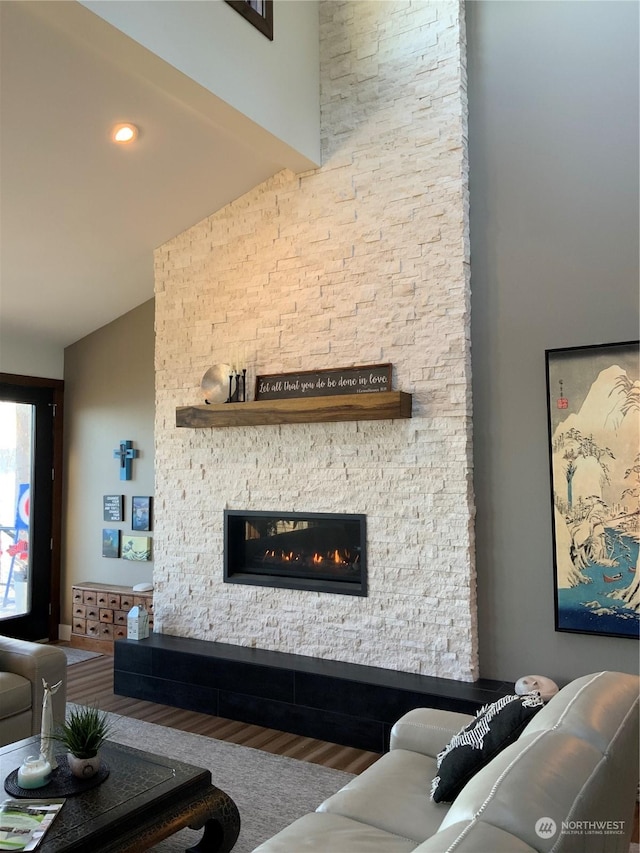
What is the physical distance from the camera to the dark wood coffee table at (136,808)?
216cm

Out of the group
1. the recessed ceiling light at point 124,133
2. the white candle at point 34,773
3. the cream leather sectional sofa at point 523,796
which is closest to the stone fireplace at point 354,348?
the recessed ceiling light at point 124,133

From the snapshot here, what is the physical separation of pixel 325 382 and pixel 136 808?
2.59m

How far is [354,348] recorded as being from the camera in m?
4.23

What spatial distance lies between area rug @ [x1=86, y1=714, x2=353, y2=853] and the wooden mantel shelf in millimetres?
1820

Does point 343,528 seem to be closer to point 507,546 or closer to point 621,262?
point 507,546

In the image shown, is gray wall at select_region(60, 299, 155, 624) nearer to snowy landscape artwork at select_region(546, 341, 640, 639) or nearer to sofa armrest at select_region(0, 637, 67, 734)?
sofa armrest at select_region(0, 637, 67, 734)

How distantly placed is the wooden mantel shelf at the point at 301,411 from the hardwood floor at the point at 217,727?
1.78 meters

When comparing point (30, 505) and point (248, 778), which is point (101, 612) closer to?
point (30, 505)

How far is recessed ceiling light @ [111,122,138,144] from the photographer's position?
372 cm

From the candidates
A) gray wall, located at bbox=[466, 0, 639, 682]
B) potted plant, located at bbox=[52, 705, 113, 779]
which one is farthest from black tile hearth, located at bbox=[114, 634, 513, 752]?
potted plant, located at bbox=[52, 705, 113, 779]

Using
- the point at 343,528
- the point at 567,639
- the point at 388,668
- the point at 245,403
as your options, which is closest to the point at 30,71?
the point at 245,403

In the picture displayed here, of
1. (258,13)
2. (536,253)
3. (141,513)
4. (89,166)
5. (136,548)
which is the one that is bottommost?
(136,548)

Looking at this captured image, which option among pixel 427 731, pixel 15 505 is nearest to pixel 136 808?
pixel 427 731

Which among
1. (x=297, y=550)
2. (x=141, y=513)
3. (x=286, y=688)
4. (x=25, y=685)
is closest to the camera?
(x=25, y=685)
